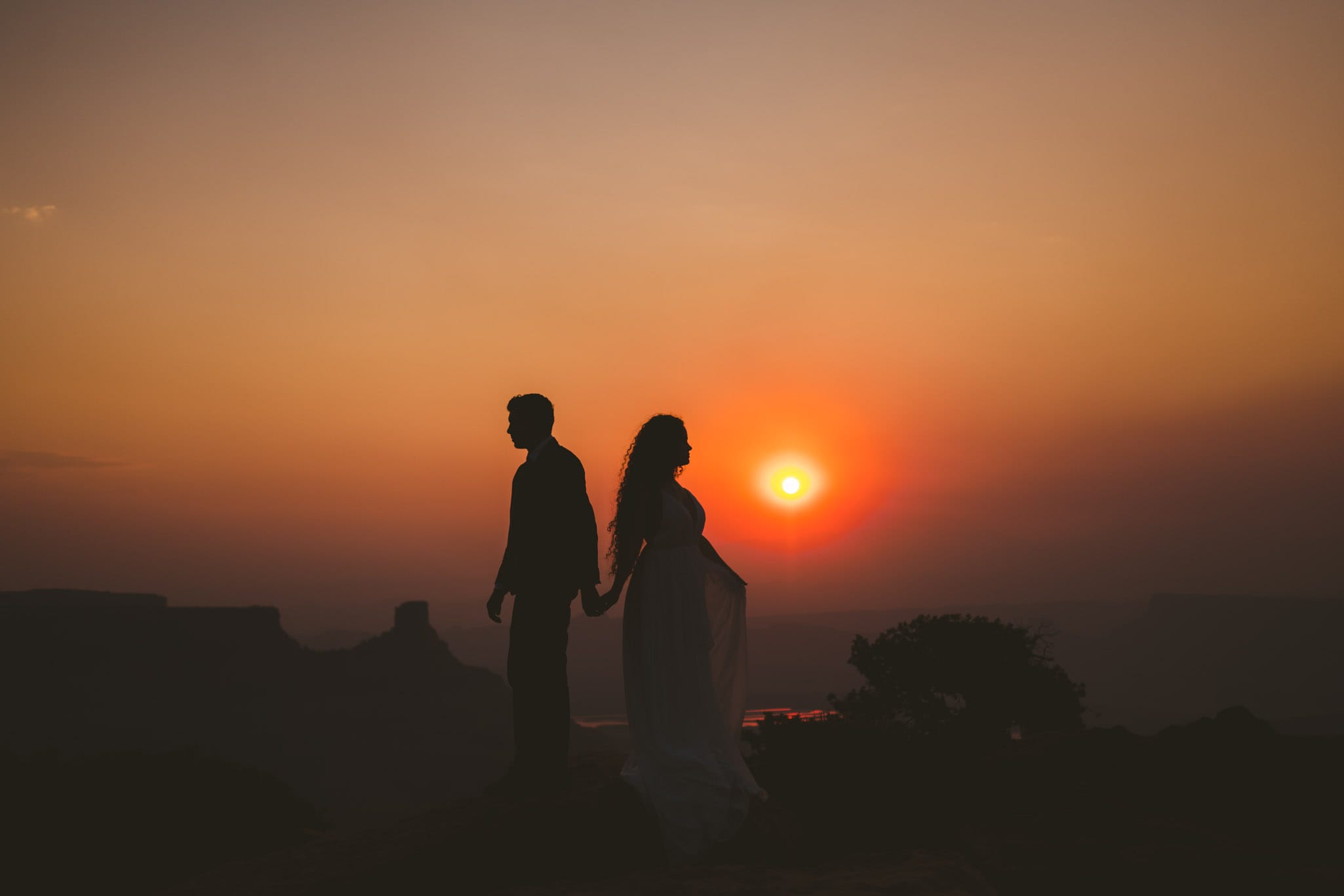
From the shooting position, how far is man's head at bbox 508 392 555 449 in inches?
310

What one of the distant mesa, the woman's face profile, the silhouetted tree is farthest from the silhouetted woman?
the distant mesa

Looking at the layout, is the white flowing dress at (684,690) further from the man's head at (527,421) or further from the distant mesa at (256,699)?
the distant mesa at (256,699)

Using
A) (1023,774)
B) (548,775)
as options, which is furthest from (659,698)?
(1023,774)

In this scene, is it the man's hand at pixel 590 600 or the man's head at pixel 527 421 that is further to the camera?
the man's head at pixel 527 421

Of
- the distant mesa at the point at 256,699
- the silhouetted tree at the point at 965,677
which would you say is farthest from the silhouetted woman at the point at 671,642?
the distant mesa at the point at 256,699

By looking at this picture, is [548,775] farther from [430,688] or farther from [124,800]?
[430,688]

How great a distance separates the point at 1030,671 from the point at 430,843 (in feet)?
66.8

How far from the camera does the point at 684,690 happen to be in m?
6.99

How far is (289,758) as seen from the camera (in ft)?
404

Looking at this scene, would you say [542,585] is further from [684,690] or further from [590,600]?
[684,690]

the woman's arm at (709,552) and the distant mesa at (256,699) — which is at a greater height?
the woman's arm at (709,552)

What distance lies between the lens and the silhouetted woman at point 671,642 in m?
6.74

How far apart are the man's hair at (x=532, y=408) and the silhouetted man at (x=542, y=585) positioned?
0.04 feet

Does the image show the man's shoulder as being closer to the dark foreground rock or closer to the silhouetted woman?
the silhouetted woman
